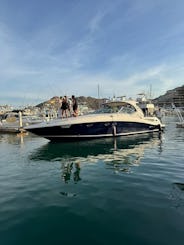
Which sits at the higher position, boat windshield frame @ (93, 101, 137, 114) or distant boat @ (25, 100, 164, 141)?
boat windshield frame @ (93, 101, 137, 114)

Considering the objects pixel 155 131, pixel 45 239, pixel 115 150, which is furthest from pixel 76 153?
pixel 155 131

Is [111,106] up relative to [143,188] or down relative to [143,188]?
up

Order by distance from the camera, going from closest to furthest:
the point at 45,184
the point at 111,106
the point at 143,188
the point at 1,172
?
the point at 143,188, the point at 45,184, the point at 1,172, the point at 111,106

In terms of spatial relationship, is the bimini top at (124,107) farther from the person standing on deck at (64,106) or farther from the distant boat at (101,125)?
the person standing on deck at (64,106)

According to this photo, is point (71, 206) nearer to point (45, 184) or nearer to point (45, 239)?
point (45, 239)

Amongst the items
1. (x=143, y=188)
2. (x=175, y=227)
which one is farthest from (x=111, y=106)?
(x=175, y=227)

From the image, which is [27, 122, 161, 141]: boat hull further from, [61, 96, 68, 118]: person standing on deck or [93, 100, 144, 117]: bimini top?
[61, 96, 68, 118]: person standing on deck

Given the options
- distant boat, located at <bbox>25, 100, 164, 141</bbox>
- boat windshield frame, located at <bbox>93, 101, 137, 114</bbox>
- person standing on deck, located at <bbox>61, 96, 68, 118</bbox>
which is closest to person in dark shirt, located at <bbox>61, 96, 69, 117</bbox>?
person standing on deck, located at <bbox>61, 96, 68, 118</bbox>

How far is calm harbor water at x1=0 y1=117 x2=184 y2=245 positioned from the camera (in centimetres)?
405

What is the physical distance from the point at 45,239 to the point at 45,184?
3.13 meters

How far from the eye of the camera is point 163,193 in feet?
19.5

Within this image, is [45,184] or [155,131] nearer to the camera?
[45,184]

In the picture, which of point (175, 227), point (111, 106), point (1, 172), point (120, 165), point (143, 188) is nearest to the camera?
point (175, 227)

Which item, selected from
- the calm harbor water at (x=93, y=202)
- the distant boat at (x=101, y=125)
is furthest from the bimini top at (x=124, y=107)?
the calm harbor water at (x=93, y=202)
